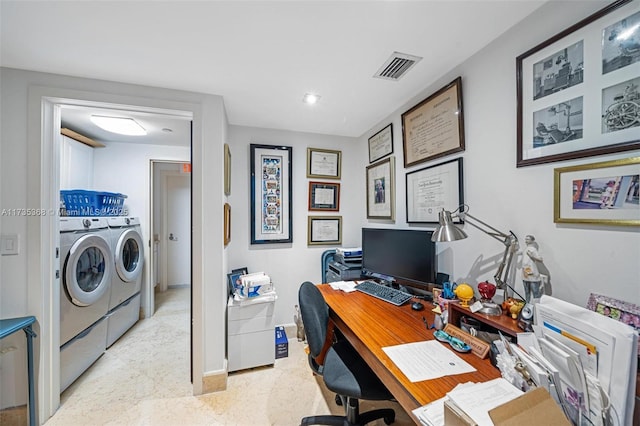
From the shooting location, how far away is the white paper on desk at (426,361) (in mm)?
924

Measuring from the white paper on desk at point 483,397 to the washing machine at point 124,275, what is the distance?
3012 mm

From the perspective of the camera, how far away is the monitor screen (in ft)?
5.25

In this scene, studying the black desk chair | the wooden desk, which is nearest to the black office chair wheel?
the black desk chair

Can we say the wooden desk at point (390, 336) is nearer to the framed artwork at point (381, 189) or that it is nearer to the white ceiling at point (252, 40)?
the framed artwork at point (381, 189)

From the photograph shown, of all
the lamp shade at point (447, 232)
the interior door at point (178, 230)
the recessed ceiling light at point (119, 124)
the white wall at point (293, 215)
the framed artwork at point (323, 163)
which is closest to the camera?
the lamp shade at point (447, 232)

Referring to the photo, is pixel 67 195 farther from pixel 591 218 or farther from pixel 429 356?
pixel 591 218

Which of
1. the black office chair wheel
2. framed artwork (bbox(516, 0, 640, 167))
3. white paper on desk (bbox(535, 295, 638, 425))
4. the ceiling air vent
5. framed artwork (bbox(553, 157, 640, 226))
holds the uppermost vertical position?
the ceiling air vent

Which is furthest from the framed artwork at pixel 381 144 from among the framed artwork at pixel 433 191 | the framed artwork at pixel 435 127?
the framed artwork at pixel 433 191

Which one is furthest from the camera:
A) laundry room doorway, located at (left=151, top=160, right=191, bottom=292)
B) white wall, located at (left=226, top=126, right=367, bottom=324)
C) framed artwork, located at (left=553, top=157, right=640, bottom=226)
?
laundry room doorway, located at (left=151, top=160, right=191, bottom=292)

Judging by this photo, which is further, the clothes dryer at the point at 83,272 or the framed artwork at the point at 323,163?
the framed artwork at the point at 323,163

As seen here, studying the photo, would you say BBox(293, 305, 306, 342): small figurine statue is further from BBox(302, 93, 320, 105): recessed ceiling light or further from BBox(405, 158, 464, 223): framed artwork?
BBox(302, 93, 320, 105): recessed ceiling light

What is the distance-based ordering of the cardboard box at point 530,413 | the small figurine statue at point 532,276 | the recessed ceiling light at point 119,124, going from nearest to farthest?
the cardboard box at point 530,413 → the small figurine statue at point 532,276 → the recessed ceiling light at point 119,124

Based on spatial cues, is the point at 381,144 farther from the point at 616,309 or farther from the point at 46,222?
the point at 46,222

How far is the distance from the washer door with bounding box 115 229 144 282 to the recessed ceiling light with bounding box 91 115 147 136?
1.08 m
